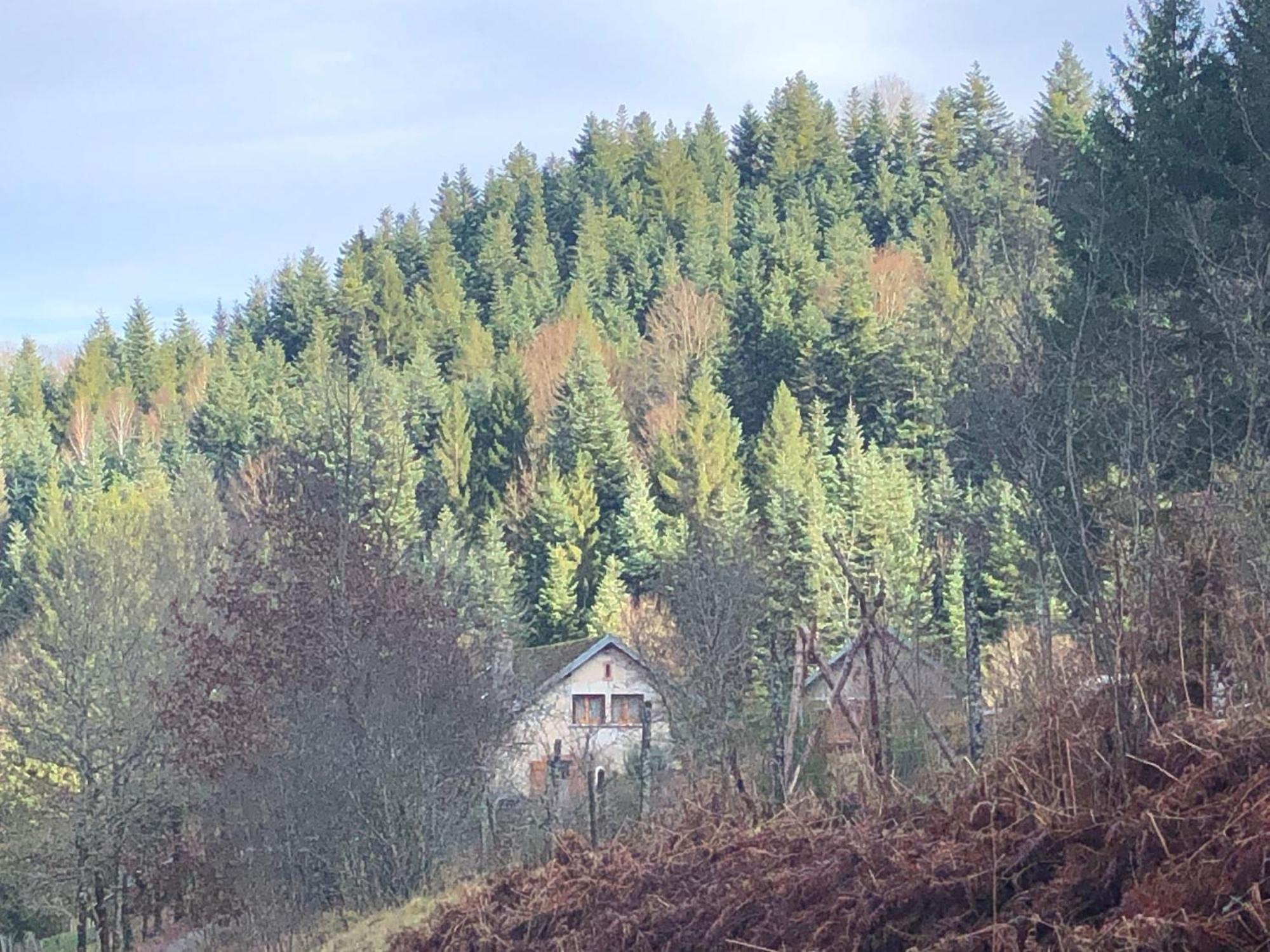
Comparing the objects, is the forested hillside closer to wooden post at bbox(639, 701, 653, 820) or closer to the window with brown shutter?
wooden post at bbox(639, 701, 653, 820)

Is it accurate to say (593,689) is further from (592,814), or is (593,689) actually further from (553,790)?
(592,814)

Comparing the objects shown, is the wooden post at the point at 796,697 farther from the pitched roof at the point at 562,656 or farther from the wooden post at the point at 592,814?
the pitched roof at the point at 562,656

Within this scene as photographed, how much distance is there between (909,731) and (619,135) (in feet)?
281

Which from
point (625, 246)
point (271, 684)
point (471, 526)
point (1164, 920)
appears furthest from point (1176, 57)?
point (625, 246)

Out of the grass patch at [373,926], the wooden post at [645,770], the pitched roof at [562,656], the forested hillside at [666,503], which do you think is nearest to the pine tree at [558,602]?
the forested hillside at [666,503]

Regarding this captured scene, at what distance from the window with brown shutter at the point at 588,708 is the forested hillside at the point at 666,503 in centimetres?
234

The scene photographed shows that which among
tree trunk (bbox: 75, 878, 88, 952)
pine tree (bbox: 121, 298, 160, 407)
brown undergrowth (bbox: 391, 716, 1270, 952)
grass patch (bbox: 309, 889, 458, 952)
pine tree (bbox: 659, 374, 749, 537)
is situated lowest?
tree trunk (bbox: 75, 878, 88, 952)

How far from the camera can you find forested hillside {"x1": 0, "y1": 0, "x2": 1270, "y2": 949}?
12.4 m

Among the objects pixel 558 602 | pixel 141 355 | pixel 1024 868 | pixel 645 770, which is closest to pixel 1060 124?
pixel 558 602

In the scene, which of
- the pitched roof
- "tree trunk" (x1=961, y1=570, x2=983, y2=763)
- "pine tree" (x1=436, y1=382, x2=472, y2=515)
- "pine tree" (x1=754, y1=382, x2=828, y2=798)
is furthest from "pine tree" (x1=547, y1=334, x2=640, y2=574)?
"tree trunk" (x1=961, y1=570, x2=983, y2=763)

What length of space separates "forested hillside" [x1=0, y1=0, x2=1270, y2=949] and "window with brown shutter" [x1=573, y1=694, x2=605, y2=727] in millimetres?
2340

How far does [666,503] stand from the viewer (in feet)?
175

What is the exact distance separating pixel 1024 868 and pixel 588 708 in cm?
3645

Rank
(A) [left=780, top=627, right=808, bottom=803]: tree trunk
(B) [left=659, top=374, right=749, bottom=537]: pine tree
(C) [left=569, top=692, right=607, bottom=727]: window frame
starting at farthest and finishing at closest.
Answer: (B) [left=659, top=374, right=749, bottom=537]: pine tree → (C) [left=569, top=692, right=607, bottom=727]: window frame → (A) [left=780, top=627, right=808, bottom=803]: tree trunk
